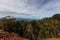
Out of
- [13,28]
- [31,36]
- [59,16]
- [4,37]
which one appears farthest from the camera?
[59,16]

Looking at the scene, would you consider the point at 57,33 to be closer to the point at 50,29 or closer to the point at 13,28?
the point at 50,29

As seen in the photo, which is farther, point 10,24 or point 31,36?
point 10,24

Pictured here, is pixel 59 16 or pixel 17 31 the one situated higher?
pixel 59 16

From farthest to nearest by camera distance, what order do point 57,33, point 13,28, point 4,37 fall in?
point 57,33 < point 13,28 < point 4,37

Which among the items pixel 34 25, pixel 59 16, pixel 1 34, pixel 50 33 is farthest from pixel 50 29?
pixel 59 16

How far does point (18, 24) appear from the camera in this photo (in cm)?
2005

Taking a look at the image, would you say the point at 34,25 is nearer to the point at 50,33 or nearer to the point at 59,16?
the point at 50,33

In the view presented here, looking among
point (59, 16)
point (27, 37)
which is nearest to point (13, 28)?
point (27, 37)

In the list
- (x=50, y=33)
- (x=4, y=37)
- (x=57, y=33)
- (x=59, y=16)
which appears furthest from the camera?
(x=59, y=16)

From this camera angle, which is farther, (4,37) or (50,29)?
(50,29)

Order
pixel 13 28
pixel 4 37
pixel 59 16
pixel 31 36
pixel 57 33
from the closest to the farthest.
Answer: pixel 4 37 → pixel 31 36 → pixel 13 28 → pixel 57 33 → pixel 59 16

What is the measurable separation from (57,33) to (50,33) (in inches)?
86.3

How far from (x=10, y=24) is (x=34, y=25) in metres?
3.00

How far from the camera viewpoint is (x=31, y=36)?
1867 centimetres
